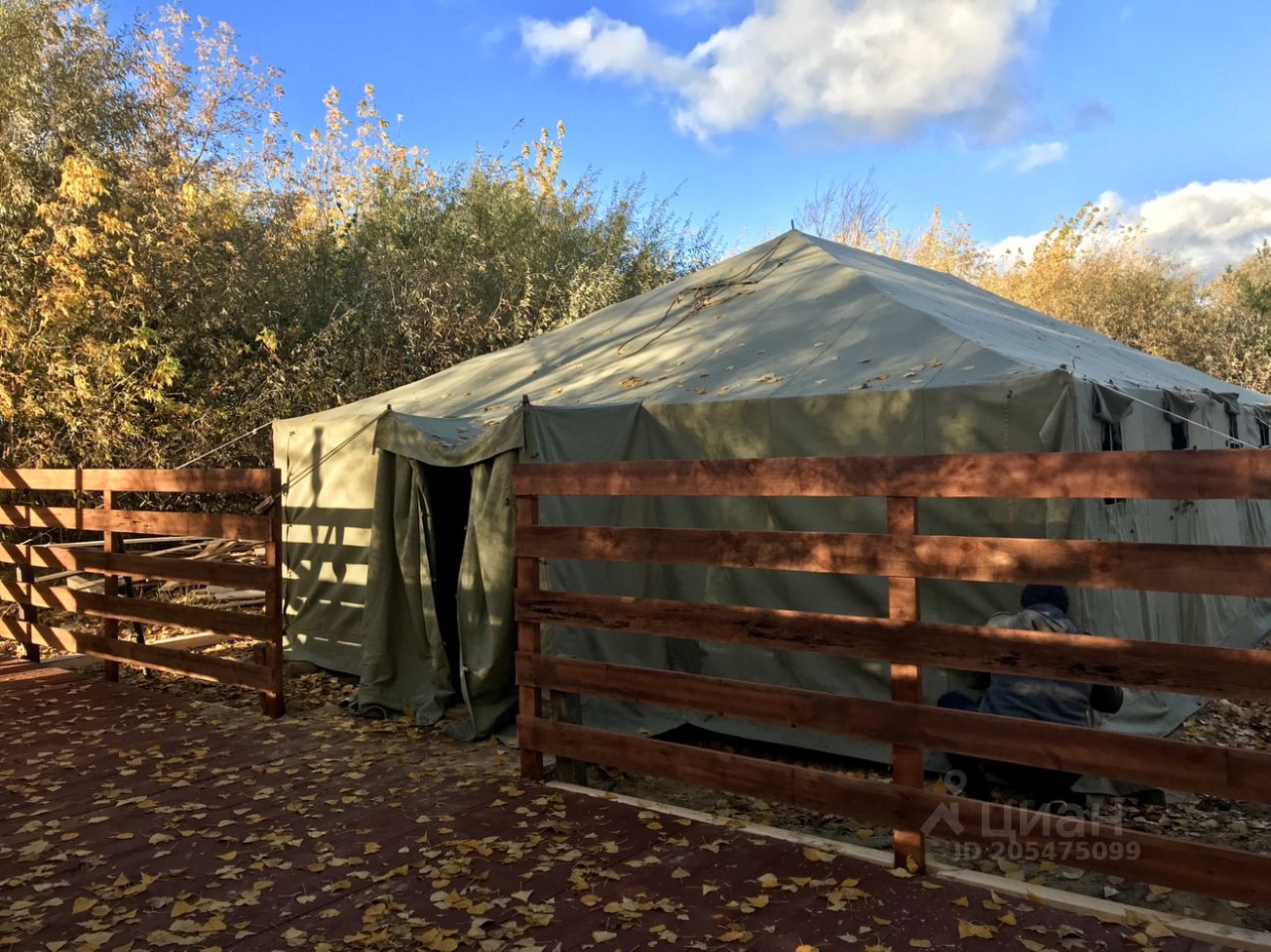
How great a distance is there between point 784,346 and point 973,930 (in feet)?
13.8

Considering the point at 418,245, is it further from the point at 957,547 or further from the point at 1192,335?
the point at 1192,335

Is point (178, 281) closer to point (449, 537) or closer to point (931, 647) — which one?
point (449, 537)

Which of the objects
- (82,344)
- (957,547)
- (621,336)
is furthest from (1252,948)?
(82,344)

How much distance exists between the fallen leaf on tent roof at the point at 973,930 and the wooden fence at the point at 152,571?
4379mm

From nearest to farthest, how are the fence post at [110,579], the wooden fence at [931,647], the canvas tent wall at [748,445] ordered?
the wooden fence at [931,647]
the canvas tent wall at [748,445]
the fence post at [110,579]

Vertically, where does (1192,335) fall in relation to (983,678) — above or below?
above

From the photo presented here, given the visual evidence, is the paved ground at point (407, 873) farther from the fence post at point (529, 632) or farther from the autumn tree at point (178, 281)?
the autumn tree at point (178, 281)

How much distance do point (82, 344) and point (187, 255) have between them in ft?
5.71

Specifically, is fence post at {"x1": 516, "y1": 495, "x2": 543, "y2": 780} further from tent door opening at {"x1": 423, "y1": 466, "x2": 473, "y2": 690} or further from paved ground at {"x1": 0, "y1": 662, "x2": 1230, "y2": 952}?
tent door opening at {"x1": 423, "y1": 466, "x2": 473, "y2": 690}

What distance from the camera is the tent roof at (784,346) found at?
559cm

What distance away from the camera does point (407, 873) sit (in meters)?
Result: 3.48

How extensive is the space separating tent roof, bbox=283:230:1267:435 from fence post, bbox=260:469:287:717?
4.45ft

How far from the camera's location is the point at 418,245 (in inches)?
616

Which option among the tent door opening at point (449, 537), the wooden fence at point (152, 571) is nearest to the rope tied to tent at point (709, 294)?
the tent door opening at point (449, 537)
